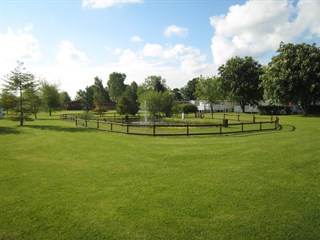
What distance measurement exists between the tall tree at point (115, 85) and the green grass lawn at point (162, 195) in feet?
315

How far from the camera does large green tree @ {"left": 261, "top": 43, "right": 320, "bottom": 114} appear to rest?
3638 cm

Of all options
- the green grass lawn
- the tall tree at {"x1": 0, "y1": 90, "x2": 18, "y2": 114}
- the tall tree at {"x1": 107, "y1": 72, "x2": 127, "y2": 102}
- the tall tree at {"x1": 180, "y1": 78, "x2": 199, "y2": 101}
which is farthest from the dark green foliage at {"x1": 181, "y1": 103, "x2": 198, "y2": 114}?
the tall tree at {"x1": 180, "y1": 78, "x2": 199, "y2": 101}

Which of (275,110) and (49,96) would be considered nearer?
(275,110)

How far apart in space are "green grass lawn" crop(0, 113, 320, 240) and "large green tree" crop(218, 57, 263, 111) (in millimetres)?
40103

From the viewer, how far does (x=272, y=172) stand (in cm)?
934

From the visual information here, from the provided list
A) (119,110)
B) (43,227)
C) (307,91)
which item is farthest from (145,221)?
(119,110)

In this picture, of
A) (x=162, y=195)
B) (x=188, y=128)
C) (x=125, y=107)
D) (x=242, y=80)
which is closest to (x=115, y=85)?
(x=125, y=107)

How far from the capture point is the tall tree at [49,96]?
50.6 meters

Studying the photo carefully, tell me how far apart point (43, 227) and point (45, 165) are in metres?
5.61

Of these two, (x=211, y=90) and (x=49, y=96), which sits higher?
(x=211, y=90)

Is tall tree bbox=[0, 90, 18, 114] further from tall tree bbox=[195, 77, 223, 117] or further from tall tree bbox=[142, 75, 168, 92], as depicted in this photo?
tall tree bbox=[142, 75, 168, 92]

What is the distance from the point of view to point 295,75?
37125 millimetres

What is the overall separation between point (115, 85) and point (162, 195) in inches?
4091

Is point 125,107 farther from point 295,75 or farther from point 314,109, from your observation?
point 314,109
